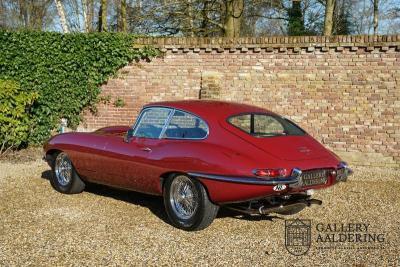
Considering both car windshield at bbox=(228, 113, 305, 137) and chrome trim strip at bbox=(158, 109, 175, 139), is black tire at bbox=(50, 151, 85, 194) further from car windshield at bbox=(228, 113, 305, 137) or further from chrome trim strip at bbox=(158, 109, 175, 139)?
car windshield at bbox=(228, 113, 305, 137)

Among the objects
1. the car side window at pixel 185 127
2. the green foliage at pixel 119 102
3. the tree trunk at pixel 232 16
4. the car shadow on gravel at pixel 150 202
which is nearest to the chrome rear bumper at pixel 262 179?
the car side window at pixel 185 127

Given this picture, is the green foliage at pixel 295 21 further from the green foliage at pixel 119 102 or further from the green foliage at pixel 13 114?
the green foliage at pixel 13 114

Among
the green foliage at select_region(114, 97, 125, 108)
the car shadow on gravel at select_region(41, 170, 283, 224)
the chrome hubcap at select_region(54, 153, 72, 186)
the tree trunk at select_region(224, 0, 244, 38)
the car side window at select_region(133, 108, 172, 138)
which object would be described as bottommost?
the car shadow on gravel at select_region(41, 170, 283, 224)

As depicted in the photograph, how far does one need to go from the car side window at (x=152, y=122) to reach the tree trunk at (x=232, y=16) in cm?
1024

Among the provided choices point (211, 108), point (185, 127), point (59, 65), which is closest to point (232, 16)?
point (59, 65)

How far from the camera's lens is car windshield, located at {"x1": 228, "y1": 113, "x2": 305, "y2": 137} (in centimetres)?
561

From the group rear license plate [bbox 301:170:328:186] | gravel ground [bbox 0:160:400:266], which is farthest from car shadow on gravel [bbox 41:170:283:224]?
rear license plate [bbox 301:170:328:186]

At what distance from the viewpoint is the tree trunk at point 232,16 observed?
15.9 m

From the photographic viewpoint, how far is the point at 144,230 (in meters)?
5.46

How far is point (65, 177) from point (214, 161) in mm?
3200

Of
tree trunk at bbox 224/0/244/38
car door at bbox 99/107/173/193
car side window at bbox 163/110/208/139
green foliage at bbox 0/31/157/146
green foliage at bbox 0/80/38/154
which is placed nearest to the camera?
car side window at bbox 163/110/208/139

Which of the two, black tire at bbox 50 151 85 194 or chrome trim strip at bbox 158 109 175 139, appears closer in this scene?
chrome trim strip at bbox 158 109 175 139

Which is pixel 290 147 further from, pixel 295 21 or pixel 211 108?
pixel 295 21

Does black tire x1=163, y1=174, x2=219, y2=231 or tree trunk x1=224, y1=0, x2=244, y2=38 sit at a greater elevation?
tree trunk x1=224, y1=0, x2=244, y2=38
